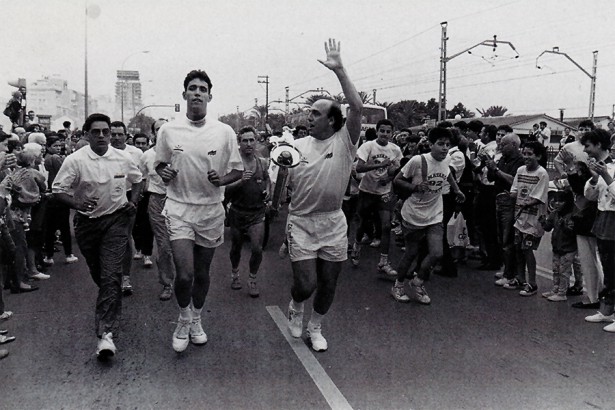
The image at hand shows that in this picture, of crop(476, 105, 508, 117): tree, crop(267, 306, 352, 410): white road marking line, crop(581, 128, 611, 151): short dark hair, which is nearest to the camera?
crop(267, 306, 352, 410): white road marking line

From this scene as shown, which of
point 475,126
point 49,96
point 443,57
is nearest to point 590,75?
point 443,57

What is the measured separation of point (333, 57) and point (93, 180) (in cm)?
230

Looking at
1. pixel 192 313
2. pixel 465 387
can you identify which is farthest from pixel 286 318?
pixel 465 387

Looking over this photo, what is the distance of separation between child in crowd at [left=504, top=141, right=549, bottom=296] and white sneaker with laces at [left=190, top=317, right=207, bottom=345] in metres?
3.86

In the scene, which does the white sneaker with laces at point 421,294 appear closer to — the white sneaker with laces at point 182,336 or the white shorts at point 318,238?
the white shorts at point 318,238

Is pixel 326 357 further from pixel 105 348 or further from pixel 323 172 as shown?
pixel 105 348

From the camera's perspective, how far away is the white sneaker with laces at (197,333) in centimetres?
515

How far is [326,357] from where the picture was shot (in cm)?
486

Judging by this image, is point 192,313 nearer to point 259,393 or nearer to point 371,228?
point 259,393

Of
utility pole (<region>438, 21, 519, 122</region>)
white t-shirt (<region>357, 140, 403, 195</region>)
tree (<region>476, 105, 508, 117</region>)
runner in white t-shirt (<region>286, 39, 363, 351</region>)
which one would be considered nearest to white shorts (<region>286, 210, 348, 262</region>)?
runner in white t-shirt (<region>286, 39, 363, 351</region>)

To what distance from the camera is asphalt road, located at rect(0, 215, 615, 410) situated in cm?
408

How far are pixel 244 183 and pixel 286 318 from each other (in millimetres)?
1775

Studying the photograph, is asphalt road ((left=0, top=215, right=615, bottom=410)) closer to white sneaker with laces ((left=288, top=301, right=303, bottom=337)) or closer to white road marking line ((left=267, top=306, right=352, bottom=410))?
white road marking line ((left=267, top=306, right=352, bottom=410))

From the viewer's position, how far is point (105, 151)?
534 cm
